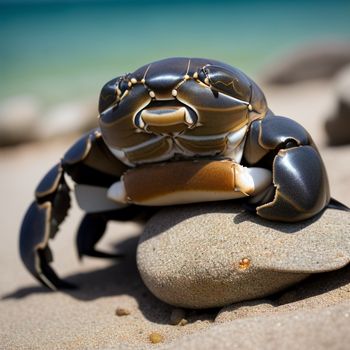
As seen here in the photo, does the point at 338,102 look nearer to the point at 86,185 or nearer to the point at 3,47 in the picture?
the point at 86,185

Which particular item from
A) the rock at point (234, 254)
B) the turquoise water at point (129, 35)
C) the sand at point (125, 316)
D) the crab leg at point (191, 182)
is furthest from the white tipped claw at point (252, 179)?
the turquoise water at point (129, 35)

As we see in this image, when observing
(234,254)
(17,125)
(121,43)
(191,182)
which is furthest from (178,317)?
(121,43)

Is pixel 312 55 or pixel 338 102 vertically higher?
pixel 338 102

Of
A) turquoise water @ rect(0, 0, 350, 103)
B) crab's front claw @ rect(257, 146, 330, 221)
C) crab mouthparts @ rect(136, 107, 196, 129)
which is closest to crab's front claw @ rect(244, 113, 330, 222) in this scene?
crab's front claw @ rect(257, 146, 330, 221)

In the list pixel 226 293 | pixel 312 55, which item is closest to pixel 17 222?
pixel 226 293

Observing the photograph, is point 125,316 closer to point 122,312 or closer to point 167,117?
point 122,312

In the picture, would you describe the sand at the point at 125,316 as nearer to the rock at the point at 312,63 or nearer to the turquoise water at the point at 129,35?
the rock at the point at 312,63
